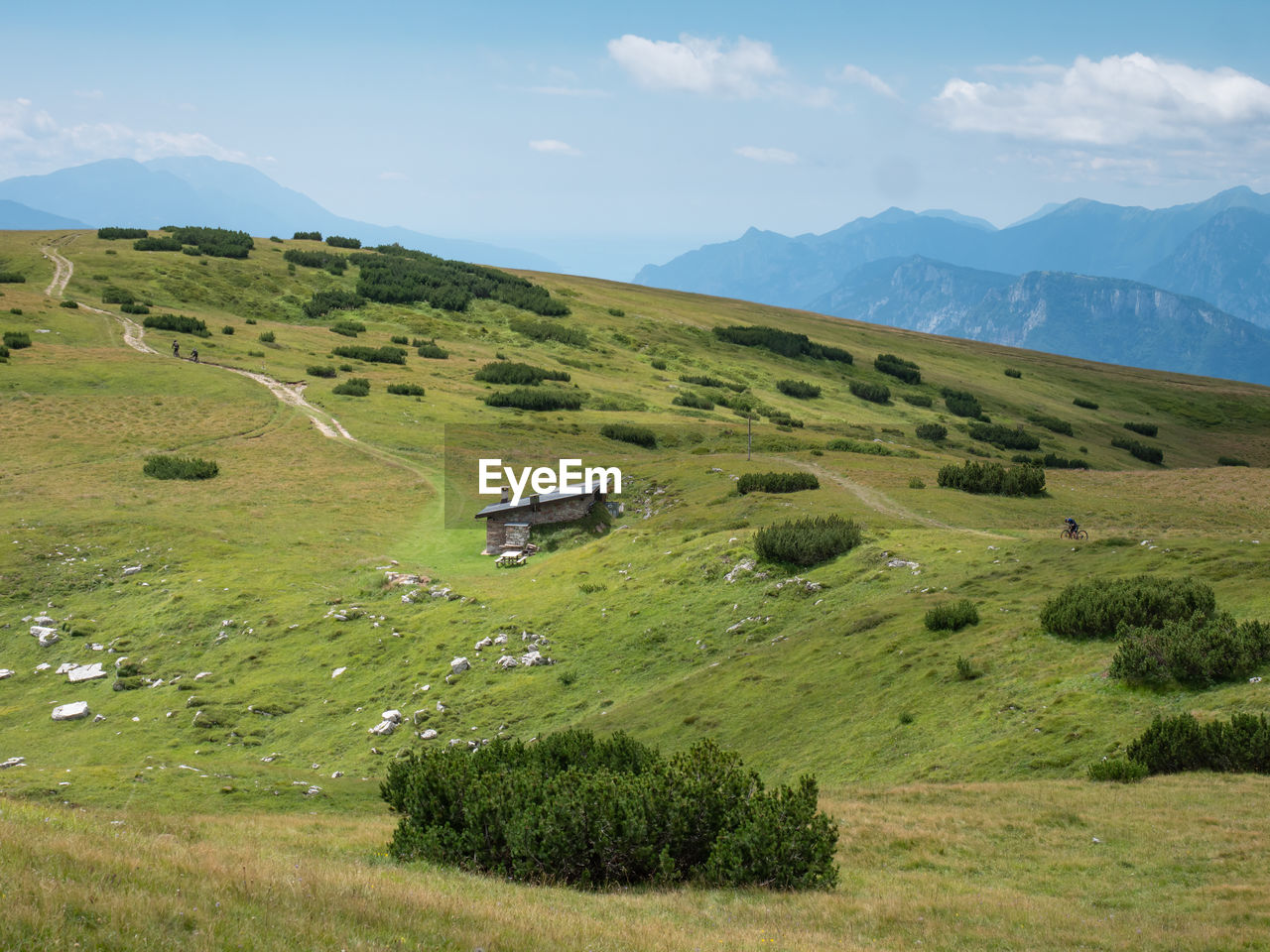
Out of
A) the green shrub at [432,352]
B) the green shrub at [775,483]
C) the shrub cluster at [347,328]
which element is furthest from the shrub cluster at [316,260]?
the green shrub at [775,483]

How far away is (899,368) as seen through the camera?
365 feet

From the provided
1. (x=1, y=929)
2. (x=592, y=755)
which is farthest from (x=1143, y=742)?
(x=1, y=929)

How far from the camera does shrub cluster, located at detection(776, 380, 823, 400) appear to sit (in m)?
92.7

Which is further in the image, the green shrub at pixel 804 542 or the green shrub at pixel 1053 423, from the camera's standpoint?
the green shrub at pixel 1053 423

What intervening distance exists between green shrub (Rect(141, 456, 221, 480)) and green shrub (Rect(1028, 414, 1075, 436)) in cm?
8013

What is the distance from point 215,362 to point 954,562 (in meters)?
60.2

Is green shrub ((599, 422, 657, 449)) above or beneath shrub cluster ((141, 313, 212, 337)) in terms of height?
beneath

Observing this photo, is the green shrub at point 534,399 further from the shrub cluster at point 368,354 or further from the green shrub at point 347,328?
the green shrub at point 347,328

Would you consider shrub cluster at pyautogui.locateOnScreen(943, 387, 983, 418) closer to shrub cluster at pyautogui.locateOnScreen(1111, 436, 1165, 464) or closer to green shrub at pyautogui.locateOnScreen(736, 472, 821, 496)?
shrub cluster at pyautogui.locateOnScreen(1111, 436, 1165, 464)

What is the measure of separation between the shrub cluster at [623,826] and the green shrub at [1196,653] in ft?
29.4

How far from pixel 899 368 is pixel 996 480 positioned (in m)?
75.7

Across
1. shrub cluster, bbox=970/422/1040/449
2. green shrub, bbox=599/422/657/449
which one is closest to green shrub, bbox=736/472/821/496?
green shrub, bbox=599/422/657/449

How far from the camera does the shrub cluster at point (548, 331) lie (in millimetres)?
100812

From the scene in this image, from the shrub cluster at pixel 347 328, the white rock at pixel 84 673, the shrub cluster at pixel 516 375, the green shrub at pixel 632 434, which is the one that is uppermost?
the shrub cluster at pixel 347 328
